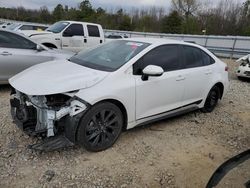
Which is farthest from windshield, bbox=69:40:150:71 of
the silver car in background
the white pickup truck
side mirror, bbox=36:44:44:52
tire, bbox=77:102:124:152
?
the white pickup truck

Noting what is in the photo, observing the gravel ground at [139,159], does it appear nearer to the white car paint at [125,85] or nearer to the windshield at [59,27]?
the white car paint at [125,85]

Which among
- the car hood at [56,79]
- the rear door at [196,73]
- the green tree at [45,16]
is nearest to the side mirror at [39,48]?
the car hood at [56,79]

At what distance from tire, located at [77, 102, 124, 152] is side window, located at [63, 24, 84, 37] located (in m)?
7.52

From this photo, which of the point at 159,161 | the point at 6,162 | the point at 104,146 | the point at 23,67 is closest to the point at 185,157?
the point at 159,161

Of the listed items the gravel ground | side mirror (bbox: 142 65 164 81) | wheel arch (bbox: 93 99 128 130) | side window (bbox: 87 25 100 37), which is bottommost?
the gravel ground

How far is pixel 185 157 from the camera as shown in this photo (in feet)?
12.4

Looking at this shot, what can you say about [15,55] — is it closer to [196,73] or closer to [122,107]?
[122,107]

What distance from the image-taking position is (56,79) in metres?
3.48

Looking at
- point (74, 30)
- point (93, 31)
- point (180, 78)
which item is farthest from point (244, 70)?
point (74, 30)

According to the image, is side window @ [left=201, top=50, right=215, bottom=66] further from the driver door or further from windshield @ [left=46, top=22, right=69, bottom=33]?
windshield @ [left=46, top=22, right=69, bottom=33]

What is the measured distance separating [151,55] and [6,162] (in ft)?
8.30

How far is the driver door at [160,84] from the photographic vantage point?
397 centimetres

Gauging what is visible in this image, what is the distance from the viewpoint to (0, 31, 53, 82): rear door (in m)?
6.03

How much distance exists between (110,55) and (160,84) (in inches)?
36.0
